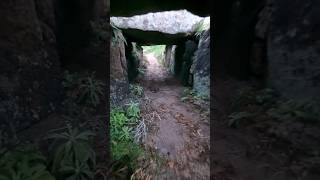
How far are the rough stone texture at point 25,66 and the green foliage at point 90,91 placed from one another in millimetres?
647

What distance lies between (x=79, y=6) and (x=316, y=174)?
236 inches

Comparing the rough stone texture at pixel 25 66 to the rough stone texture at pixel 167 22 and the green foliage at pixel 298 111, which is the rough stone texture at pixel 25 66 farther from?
the rough stone texture at pixel 167 22

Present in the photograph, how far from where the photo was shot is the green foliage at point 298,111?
192 inches

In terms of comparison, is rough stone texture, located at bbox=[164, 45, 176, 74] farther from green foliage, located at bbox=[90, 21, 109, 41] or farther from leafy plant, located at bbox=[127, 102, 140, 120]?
A: green foliage, located at bbox=[90, 21, 109, 41]

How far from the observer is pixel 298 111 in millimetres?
5074

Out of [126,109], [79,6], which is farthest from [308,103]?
[79,6]

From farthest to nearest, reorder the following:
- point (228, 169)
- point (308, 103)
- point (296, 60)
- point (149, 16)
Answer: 1. point (149, 16)
2. point (296, 60)
3. point (308, 103)
4. point (228, 169)

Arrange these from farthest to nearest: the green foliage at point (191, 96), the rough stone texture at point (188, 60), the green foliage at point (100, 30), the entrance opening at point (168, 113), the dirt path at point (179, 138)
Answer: the rough stone texture at point (188, 60) < the green foliage at point (191, 96) < the green foliage at point (100, 30) < the entrance opening at point (168, 113) < the dirt path at point (179, 138)

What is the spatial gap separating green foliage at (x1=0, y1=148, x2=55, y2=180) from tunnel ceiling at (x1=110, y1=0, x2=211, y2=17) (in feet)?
20.7

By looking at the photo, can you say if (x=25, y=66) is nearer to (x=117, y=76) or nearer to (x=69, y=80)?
(x=69, y=80)

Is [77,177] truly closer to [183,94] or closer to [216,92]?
[216,92]

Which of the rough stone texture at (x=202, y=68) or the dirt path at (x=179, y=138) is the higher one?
the rough stone texture at (x=202, y=68)

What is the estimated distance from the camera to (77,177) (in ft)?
13.5

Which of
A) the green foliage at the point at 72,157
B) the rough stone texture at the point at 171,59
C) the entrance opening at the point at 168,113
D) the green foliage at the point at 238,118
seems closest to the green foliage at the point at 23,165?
the green foliage at the point at 72,157
